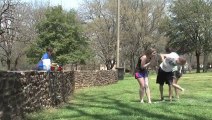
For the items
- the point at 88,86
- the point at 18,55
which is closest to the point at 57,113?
the point at 88,86

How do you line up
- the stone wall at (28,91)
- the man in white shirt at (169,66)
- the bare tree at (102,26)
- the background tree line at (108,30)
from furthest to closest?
the bare tree at (102,26) < the background tree line at (108,30) < the man in white shirt at (169,66) < the stone wall at (28,91)

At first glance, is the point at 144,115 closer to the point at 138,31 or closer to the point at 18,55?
the point at 138,31

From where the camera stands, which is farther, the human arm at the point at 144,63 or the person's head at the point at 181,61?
the person's head at the point at 181,61

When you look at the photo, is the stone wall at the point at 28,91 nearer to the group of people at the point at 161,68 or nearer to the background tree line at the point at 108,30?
the group of people at the point at 161,68

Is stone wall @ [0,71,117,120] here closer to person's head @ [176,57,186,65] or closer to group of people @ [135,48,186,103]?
group of people @ [135,48,186,103]

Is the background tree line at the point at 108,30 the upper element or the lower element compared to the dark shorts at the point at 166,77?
upper

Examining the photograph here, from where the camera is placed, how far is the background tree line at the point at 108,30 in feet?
150

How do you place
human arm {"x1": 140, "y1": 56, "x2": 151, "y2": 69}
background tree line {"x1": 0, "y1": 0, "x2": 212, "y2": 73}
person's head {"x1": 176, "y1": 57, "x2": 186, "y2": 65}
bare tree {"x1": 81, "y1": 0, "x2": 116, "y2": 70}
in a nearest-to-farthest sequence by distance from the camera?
human arm {"x1": 140, "y1": 56, "x2": 151, "y2": 69} < person's head {"x1": 176, "y1": 57, "x2": 186, "y2": 65} < background tree line {"x1": 0, "y1": 0, "x2": 212, "y2": 73} < bare tree {"x1": 81, "y1": 0, "x2": 116, "y2": 70}

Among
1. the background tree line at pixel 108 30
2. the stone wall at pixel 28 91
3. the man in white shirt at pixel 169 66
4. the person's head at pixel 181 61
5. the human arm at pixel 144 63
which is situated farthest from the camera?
the background tree line at pixel 108 30

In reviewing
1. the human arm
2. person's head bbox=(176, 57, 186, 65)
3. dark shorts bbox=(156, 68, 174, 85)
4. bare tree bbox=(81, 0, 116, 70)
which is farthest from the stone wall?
bare tree bbox=(81, 0, 116, 70)

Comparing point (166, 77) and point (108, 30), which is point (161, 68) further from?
point (108, 30)

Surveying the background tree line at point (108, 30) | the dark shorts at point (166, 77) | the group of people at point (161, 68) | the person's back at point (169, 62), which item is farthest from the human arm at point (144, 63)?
the background tree line at point (108, 30)

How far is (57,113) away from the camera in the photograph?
34.6ft

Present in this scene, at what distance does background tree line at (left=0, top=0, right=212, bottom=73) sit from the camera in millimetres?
45625
